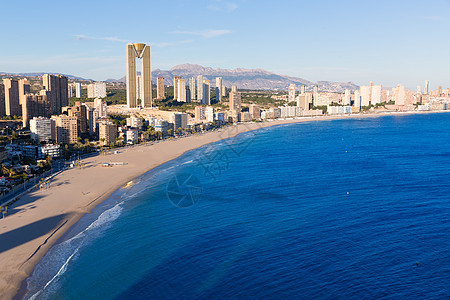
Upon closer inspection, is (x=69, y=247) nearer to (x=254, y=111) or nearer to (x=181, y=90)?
(x=254, y=111)

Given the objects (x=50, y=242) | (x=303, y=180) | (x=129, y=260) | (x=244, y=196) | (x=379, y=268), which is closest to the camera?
(x=379, y=268)

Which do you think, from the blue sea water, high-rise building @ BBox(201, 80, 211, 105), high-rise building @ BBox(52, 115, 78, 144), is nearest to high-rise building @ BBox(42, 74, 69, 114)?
high-rise building @ BBox(52, 115, 78, 144)

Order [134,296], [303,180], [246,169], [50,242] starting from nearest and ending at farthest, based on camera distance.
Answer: [134,296] → [50,242] → [303,180] → [246,169]

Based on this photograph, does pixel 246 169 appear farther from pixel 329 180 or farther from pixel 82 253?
pixel 82 253

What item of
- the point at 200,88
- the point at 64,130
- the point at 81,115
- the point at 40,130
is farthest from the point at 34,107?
the point at 200,88

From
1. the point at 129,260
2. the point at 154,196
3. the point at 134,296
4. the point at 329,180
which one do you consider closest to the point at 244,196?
the point at 154,196

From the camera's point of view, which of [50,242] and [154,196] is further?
[154,196]
